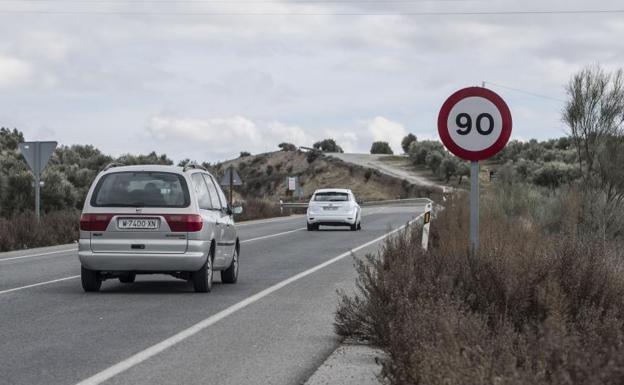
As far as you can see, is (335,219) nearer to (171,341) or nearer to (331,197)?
(331,197)

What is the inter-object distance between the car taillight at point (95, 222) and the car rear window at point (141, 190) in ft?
0.60

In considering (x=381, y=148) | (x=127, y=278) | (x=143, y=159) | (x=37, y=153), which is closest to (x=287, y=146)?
(x=381, y=148)

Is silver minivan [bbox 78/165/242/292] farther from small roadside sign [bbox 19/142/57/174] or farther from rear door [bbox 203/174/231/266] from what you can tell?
small roadside sign [bbox 19/142/57/174]

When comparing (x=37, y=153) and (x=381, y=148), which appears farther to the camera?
(x=381, y=148)

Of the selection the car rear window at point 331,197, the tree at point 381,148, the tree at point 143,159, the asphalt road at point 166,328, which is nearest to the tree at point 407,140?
the tree at point 381,148

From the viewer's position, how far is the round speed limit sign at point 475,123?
37.2 feet

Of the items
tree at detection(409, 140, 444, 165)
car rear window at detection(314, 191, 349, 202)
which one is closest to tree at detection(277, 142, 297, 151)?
tree at detection(409, 140, 444, 165)

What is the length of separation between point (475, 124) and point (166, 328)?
3.79 m

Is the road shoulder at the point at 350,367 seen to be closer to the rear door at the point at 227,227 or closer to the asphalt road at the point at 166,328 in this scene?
the asphalt road at the point at 166,328

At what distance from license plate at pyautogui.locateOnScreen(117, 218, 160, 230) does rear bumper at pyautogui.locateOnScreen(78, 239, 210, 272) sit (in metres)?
0.37

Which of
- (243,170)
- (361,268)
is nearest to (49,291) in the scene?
(361,268)

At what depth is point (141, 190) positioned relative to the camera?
14.5 m

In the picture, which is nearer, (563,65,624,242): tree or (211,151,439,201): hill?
→ (563,65,624,242): tree

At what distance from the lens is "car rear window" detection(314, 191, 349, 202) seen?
38406mm
